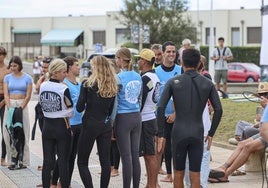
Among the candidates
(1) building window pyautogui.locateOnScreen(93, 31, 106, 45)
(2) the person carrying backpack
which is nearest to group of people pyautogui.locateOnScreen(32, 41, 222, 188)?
(2) the person carrying backpack

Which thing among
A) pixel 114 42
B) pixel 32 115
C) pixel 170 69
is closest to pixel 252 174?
pixel 170 69

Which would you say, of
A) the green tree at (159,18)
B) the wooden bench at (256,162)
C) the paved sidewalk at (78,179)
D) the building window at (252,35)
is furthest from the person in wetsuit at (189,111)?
the building window at (252,35)

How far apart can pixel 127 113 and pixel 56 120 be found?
924 millimetres

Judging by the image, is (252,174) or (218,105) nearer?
(218,105)

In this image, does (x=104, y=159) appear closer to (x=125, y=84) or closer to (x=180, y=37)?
(x=125, y=84)

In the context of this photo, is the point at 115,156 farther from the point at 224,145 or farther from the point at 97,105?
the point at 224,145

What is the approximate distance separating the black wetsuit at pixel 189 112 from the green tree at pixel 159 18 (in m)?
40.9

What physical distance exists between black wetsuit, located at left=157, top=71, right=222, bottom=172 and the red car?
33.3 metres

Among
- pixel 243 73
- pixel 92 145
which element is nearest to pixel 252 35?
pixel 243 73

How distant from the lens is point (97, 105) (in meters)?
7.86

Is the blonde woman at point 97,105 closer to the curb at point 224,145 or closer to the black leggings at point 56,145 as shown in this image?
the black leggings at point 56,145

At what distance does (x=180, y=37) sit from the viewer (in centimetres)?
4931

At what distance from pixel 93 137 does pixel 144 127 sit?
951mm

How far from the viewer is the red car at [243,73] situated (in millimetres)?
40312
